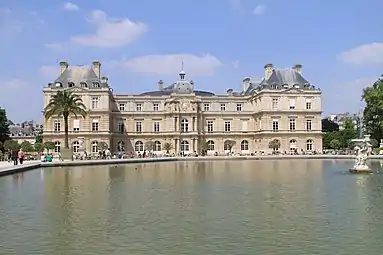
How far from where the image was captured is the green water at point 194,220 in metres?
11.0

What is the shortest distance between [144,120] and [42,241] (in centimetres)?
6815

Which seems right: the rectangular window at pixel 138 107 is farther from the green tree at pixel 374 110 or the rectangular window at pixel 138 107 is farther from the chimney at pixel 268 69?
the green tree at pixel 374 110

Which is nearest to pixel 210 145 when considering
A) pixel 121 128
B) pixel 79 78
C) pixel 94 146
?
pixel 121 128

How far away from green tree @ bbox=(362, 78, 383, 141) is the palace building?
9.20 metres

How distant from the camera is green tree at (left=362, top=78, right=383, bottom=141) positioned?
6650 centimetres

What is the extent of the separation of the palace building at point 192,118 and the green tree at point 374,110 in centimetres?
920

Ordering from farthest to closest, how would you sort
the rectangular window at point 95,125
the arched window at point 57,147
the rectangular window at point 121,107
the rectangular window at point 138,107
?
the rectangular window at point 138,107 → the rectangular window at point 121,107 → the rectangular window at point 95,125 → the arched window at point 57,147

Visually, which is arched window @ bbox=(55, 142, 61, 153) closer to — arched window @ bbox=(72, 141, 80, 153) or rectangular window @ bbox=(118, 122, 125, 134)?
arched window @ bbox=(72, 141, 80, 153)

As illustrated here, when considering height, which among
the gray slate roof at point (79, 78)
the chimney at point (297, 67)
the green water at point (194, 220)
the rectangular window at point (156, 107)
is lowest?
the green water at point (194, 220)

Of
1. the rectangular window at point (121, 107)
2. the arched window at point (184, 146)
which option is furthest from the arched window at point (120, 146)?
the arched window at point (184, 146)

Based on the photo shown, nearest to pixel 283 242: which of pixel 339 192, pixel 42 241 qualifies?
pixel 42 241

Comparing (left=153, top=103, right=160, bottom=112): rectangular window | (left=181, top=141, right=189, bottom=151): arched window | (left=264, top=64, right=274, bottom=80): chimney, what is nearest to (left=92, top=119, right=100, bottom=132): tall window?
(left=153, top=103, right=160, bottom=112): rectangular window

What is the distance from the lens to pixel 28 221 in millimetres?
14117

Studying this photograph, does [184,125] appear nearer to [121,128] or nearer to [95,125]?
[121,128]
